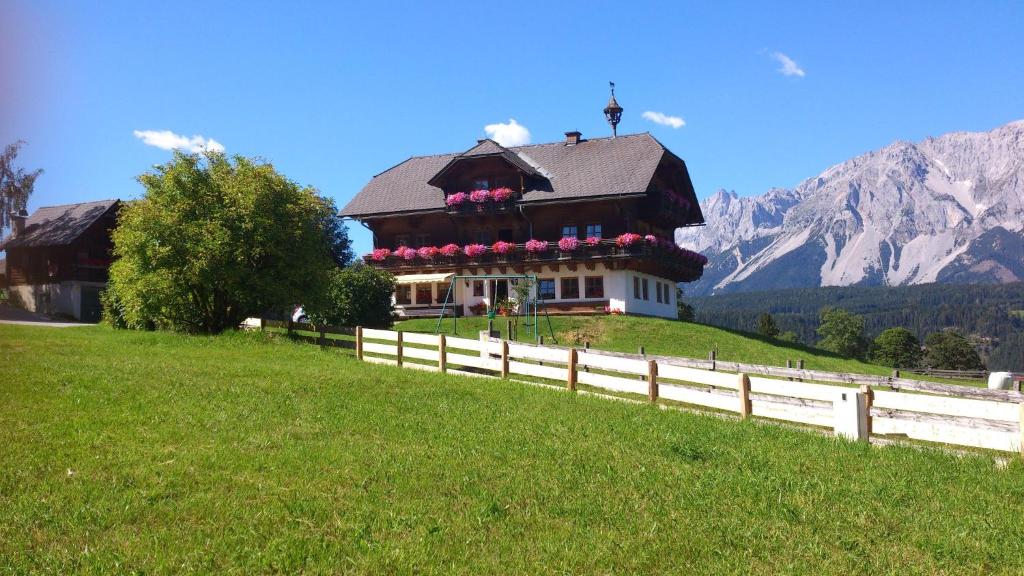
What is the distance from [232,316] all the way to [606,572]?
23727mm

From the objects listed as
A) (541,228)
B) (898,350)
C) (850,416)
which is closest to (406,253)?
(541,228)

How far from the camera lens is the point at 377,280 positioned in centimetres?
3403

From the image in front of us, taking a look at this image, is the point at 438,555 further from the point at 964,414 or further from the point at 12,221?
the point at 12,221

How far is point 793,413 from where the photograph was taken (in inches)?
483

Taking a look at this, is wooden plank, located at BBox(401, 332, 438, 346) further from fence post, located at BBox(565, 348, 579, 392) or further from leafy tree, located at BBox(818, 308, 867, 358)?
leafy tree, located at BBox(818, 308, 867, 358)

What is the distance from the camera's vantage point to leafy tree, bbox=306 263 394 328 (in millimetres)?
33094

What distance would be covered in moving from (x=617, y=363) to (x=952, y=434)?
6459mm

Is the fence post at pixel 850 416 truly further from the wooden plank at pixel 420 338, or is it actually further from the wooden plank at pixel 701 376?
the wooden plank at pixel 420 338

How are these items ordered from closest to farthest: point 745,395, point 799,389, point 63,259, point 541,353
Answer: point 799,389 → point 745,395 → point 541,353 → point 63,259

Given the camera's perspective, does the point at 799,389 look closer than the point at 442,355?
Yes

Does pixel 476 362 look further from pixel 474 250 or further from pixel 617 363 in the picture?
pixel 474 250

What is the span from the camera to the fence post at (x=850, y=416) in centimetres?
1122

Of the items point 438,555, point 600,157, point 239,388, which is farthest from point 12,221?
point 438,555

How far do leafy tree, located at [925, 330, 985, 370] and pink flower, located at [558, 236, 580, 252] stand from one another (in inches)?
2952
